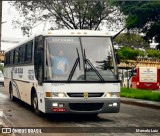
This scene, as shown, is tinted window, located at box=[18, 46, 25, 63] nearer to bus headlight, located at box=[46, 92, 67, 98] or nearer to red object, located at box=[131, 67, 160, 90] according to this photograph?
bus headlight, located at box=[46, 92, 67, 98]

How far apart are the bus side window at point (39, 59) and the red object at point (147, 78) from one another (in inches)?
935

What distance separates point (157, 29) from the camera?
56.4 feet

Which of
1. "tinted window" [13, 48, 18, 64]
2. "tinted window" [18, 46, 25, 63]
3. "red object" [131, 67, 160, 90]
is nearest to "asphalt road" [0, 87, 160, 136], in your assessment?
"tinted window" [18, 46, 25, 63]

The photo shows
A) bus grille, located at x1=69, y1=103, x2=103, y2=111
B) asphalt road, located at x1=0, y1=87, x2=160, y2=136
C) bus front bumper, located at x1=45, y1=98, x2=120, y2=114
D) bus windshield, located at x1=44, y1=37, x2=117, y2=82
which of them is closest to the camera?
asphalt road, located at x1=0, y1=87, x2=160, y2=136

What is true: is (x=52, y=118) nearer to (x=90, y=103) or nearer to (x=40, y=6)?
(x=90, y=103)

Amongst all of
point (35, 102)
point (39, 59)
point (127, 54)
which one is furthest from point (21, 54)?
point (127, 54)

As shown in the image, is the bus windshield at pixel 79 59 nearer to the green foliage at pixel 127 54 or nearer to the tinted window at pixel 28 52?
the tinted window at pixel 28 52

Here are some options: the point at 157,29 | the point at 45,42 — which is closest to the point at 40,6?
the point at 157,29

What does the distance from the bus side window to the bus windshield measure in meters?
0.28

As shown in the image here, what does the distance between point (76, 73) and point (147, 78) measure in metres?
25.2

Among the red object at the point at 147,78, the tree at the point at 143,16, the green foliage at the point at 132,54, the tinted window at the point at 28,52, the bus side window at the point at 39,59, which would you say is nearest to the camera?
the bus side window at the point at 39,59

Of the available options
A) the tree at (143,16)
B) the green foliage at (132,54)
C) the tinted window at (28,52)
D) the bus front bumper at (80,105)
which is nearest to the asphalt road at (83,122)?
the bus front bumper at (80,105)

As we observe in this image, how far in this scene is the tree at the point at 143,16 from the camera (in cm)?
1631

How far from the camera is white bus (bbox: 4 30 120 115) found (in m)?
11.8
